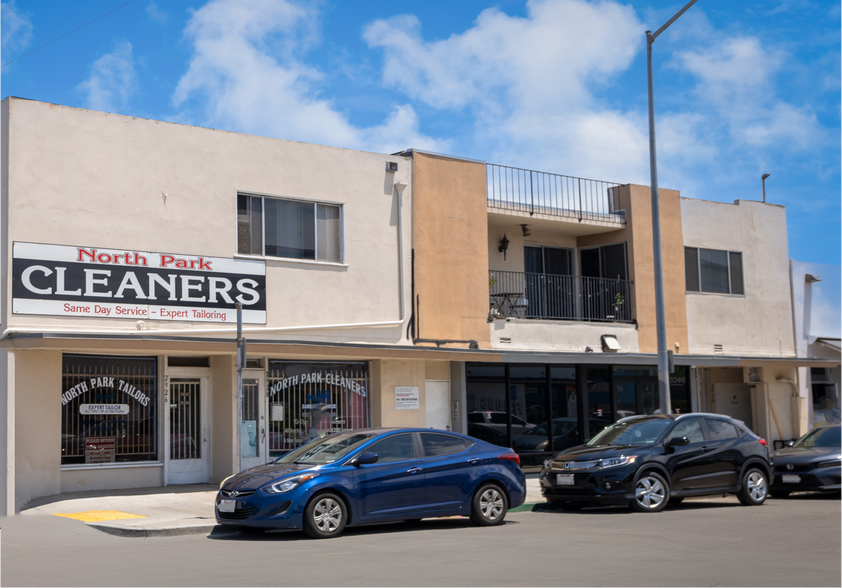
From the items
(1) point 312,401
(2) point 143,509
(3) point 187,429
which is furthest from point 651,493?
(3) point 187,429

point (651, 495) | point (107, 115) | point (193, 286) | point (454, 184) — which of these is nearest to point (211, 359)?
point (193, 286)

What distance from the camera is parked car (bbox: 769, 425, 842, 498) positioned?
53.3 feet

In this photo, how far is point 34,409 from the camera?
49.2 ft

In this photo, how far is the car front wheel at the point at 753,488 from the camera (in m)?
15.2

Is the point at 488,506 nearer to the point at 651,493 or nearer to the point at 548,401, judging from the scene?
the point at 651,493

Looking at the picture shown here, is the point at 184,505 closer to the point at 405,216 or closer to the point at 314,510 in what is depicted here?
the point at 314,510

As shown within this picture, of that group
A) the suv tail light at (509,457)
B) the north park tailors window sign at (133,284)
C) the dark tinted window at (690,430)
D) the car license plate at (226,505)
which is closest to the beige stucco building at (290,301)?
the north park tailors window sign at (133,284)

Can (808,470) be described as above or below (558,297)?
below

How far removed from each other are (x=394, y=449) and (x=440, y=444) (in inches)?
30.1

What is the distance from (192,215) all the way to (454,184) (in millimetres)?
6182

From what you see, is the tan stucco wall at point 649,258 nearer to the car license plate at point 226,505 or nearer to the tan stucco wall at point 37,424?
the car license plate at point 226,505

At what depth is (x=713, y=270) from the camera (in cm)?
2492

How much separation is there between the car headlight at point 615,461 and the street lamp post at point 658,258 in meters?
3.25

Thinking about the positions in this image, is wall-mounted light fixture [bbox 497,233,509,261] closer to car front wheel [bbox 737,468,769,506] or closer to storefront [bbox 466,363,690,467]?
storefront [bbox 466,363,690,467]
